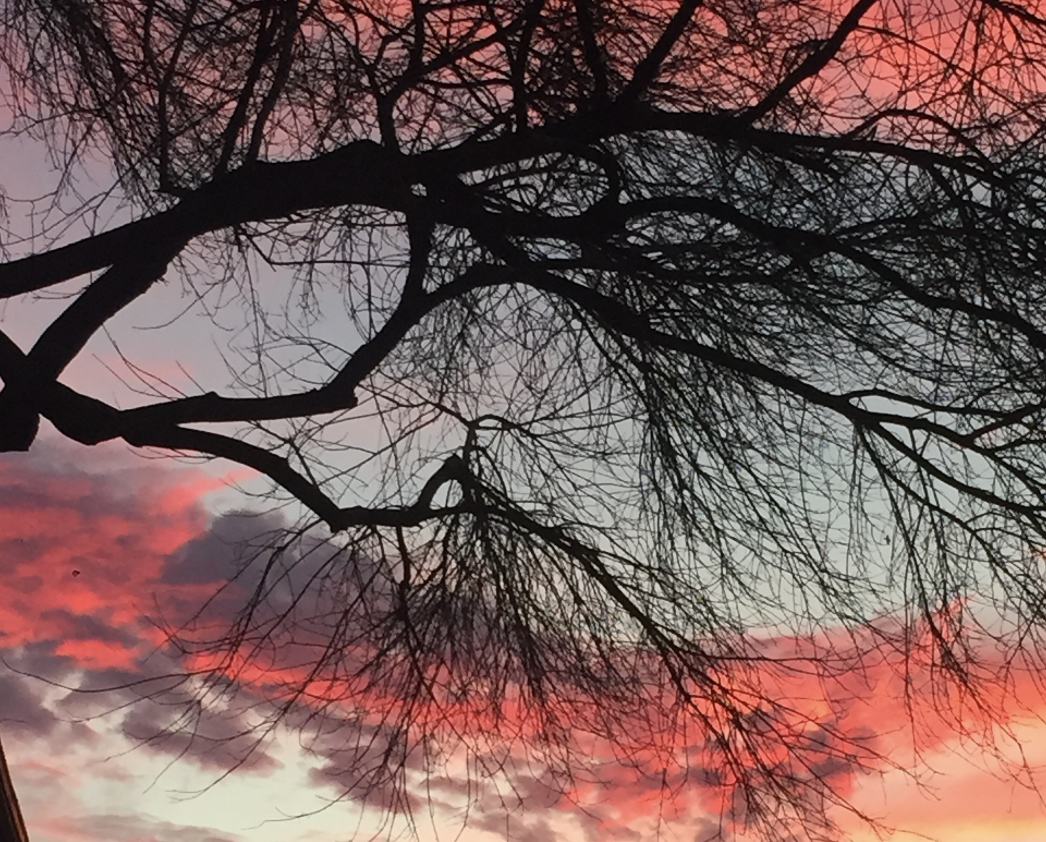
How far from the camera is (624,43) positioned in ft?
18.4

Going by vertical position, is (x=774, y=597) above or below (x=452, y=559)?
below

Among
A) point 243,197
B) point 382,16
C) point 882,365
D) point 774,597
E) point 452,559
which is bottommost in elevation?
point 774,597

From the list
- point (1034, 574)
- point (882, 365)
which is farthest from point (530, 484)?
point (1034, 574)

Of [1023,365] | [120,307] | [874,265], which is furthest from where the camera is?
[120,307]

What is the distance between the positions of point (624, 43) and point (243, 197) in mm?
2000

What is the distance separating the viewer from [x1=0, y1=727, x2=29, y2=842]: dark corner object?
203 inches

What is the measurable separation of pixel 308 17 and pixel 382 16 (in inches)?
21.2

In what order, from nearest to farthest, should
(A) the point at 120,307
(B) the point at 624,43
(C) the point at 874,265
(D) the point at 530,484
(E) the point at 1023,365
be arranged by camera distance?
(C) the point at 874,265, (E) the point at 1023,365, (B) the point at 624,43, (A) the point at 120,307, (D) the point at 530,484

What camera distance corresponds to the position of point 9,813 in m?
5.22

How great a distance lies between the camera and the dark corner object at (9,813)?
203 inches

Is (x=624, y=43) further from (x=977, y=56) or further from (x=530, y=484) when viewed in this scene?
(x=530, y=484)

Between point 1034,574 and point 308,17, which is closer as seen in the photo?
point 1034,574

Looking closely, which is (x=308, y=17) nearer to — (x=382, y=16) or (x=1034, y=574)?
(x=382, y=16)

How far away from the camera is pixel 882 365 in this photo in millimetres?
5484
